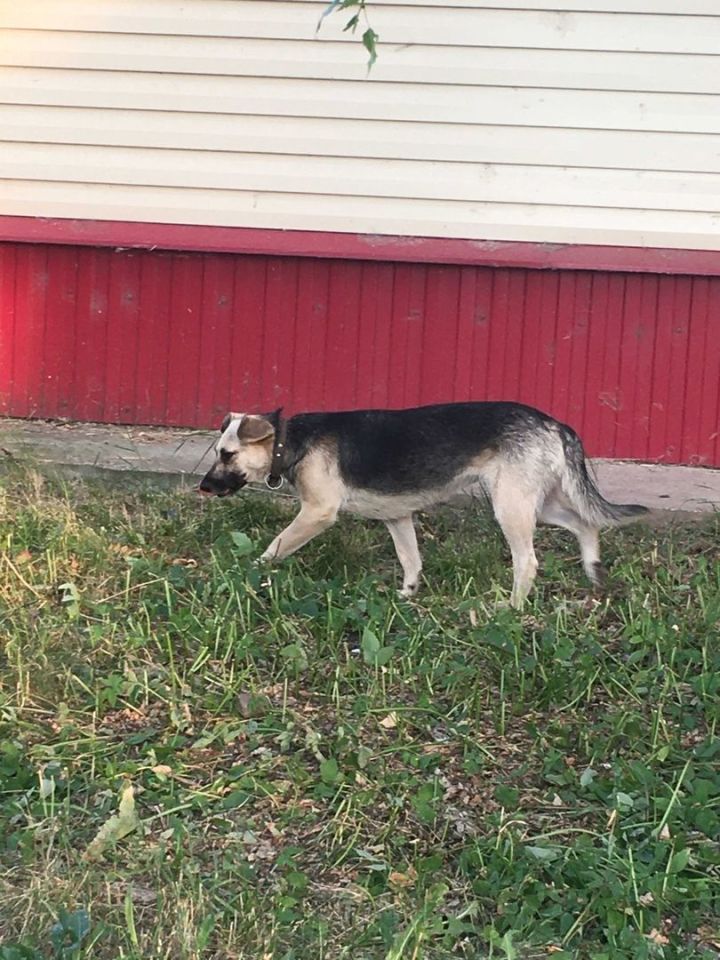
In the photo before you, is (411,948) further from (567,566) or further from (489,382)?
(489,382)

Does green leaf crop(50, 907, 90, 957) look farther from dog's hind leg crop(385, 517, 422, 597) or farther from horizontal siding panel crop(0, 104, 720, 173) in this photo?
horizontal siding panel crop(0, 104, 720, 173)

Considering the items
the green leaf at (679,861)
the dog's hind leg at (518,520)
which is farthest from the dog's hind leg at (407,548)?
the green leaf at (679,861)

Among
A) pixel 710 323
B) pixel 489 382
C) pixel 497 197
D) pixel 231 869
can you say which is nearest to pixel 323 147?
pixel 497 197

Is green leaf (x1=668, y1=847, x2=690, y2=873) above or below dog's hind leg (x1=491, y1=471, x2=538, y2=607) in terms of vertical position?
below

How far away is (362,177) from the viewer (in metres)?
9.16

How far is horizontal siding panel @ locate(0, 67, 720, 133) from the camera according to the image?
8.90 metres

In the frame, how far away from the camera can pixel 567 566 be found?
22.7 feet

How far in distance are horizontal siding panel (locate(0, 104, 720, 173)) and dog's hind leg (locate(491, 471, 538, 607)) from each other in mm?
3405

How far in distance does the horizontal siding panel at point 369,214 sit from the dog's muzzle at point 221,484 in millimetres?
3132

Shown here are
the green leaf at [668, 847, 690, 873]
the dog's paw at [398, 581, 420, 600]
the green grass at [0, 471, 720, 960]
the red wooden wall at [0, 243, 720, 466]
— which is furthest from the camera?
the red wooden wall at [0, 243, 720, 466]

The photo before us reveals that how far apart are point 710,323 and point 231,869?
6081 mm

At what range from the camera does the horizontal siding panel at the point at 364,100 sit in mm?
8898

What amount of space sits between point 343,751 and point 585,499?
7.47ft

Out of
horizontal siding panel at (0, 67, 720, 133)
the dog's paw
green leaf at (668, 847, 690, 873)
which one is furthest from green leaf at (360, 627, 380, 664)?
horizontal siding panel at (0, 67, 720, 133)
